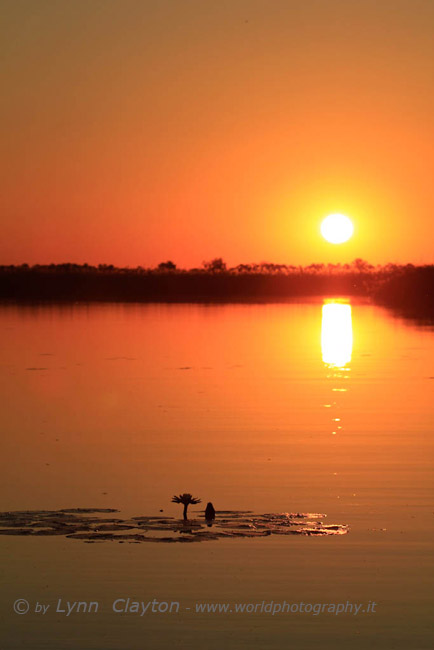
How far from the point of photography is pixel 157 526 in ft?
33.0

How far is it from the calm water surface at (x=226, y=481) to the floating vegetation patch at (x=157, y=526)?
19cm

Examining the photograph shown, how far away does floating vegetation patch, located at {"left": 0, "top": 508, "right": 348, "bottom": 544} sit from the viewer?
9711mm

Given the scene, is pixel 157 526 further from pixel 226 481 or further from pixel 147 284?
pixel 147 284

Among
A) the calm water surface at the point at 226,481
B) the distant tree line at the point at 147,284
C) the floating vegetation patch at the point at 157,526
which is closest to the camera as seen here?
the calm water surface at the point at 226,481

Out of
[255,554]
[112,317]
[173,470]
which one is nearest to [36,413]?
[173,470]

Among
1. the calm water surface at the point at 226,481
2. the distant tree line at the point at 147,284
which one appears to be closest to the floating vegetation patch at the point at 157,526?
the calm water surface at the point at 226,481

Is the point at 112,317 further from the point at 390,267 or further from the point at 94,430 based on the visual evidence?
the point at 94,430

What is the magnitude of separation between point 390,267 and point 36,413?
177 ft

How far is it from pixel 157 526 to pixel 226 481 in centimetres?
245

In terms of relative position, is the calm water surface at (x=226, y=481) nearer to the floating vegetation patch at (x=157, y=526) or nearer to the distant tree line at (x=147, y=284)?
the floating vegetation patch at (x=157, y=526)

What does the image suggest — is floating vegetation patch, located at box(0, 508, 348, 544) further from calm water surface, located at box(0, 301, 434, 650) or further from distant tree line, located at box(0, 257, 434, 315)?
distant tree line, located at box(0, 257, 434, 315)

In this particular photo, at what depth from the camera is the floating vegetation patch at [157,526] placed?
971 cm

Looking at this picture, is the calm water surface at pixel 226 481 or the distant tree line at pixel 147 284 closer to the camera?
the calm water surface at pixel 226 481

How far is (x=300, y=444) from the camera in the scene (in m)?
15.4
